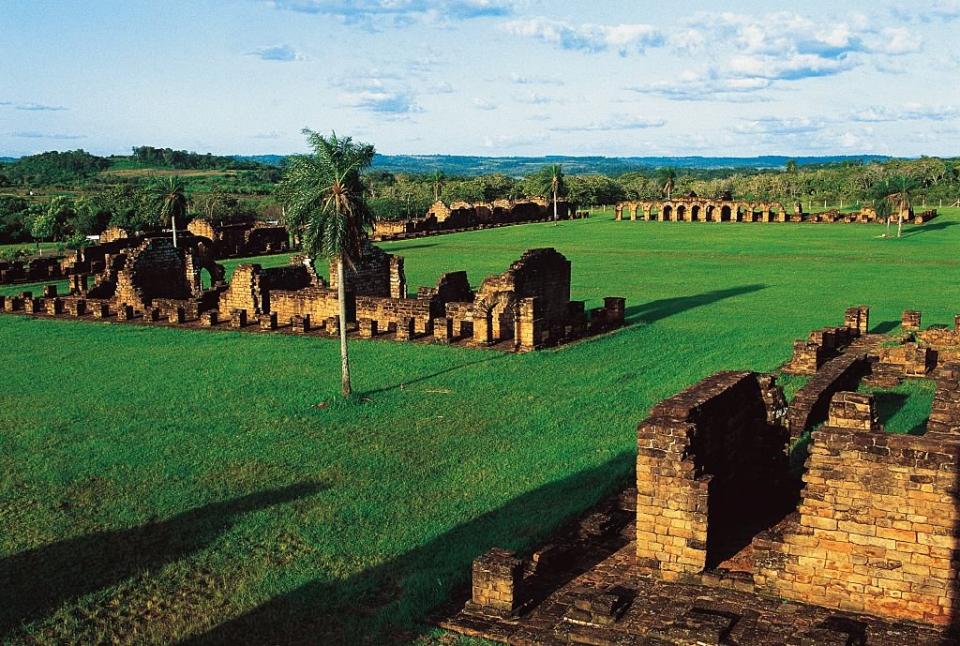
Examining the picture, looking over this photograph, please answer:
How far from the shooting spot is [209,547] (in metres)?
9.62

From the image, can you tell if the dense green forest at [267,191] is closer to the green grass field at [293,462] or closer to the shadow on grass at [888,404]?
the green grass field at [293,462]

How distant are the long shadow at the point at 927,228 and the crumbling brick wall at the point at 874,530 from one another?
57.9 metres

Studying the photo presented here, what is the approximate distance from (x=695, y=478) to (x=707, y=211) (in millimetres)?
82906

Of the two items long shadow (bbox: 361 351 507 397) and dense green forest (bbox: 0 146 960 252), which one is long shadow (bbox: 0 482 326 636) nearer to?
long shadow (bbox: 361 351 507 397)

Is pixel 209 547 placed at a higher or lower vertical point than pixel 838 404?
lower

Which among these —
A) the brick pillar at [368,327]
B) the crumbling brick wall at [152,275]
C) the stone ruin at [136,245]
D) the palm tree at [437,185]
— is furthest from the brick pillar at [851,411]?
the palm tree at [437,185]

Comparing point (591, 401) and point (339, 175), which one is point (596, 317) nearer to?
point (591, 401)

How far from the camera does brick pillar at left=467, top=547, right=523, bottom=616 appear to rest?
792 cm

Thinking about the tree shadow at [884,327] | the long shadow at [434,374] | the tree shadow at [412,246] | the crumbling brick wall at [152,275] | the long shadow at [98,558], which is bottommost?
the long shadow at [98,558]

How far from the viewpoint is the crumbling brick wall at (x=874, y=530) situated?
290 inches

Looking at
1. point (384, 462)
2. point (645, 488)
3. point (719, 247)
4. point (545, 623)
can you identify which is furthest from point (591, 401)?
point (719, 247)

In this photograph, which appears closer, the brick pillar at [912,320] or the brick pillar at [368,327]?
the brick pillar at [912,320]

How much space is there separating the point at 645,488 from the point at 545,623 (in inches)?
65.6

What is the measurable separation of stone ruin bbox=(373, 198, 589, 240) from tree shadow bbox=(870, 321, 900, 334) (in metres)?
41.1
